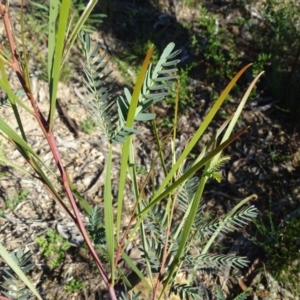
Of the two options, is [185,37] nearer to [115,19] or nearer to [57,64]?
[115,19]

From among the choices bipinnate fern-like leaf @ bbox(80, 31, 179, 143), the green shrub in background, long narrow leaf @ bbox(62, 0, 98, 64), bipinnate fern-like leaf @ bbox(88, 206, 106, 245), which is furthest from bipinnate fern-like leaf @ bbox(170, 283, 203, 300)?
the green shrub in background

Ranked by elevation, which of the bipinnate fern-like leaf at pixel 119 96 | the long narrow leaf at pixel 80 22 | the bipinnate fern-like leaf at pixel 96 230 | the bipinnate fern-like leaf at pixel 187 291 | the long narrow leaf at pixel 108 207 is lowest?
the bipinnate fern-like leaf at pixel 187 291

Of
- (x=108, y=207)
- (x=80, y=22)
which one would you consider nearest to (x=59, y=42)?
(x=80, y=22)

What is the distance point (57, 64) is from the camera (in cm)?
68

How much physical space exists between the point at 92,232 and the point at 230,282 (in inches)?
45.1

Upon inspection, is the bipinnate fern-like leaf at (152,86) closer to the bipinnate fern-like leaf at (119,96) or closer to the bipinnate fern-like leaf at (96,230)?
the bipinnate fern-like leaf at (119,96)

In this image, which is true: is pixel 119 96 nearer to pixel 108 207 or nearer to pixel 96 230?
pixel 108 207

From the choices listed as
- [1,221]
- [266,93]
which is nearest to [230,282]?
[1,221]

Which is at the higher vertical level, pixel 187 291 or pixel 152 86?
pixel 152 86

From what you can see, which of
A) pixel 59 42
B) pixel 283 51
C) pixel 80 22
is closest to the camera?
pixel 59 42

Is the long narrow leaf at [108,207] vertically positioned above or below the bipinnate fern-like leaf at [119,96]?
below

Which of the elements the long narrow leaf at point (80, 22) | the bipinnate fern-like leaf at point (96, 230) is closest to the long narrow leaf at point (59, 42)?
the long narrow leaf at point (80, 22)

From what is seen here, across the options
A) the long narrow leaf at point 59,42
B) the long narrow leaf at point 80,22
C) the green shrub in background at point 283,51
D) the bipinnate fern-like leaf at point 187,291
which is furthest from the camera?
the green shrub in background at point 283,51

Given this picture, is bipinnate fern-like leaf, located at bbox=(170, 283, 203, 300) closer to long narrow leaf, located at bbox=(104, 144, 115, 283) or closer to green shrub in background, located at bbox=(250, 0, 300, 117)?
long narrow leaf, located at bbox=(104, 144, 115, 283)
